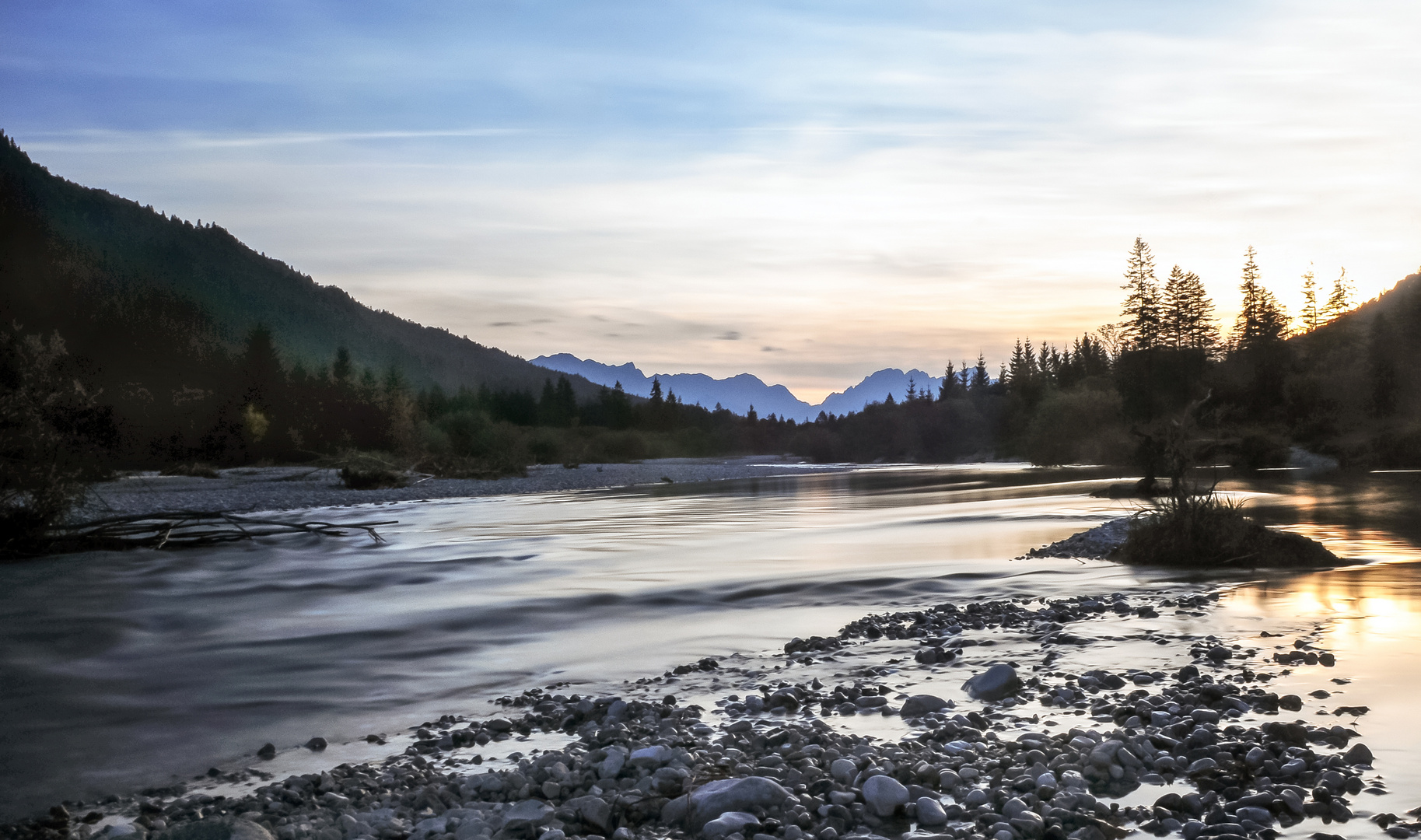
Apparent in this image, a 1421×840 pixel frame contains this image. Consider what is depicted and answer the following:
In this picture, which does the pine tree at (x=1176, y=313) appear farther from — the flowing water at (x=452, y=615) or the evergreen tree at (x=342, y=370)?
the evergreen tree at (x=342, y=370)

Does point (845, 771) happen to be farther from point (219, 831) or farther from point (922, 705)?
point (219, 831)

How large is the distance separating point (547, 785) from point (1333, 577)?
12111mm

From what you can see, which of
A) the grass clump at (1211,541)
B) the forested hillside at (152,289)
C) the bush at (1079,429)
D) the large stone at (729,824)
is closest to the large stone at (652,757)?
the large stone at (729,824)

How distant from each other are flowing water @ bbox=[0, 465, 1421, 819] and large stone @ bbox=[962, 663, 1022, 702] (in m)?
2.16

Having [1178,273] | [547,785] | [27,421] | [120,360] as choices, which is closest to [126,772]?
[547,785]

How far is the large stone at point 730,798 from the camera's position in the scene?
4.08 meters

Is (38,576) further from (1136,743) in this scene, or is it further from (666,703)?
(1136,743)

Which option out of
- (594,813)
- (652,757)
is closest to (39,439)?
(652,757)

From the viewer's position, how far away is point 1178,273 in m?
78.2

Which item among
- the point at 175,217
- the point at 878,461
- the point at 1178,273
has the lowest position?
the point at 878,461

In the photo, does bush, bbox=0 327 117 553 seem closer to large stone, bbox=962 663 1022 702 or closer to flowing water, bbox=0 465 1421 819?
flowing water, bbox=0 465 1421 819

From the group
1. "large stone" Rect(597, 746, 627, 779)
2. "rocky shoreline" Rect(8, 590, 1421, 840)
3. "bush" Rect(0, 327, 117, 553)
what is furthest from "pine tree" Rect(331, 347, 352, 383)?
"large stone" Rect(597, 746, 627, 779)

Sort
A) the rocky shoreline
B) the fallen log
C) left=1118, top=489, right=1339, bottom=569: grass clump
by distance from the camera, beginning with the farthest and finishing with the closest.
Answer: the fallen log, left=1118, top=489, right=1339, bottom=569: grass clump, the rocky shoreline

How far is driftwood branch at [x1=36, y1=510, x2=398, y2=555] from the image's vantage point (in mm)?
16344
